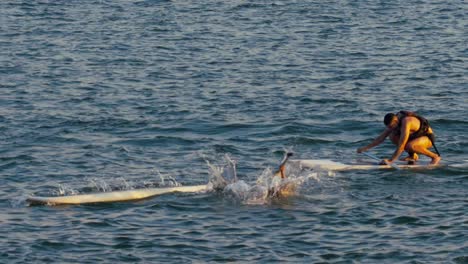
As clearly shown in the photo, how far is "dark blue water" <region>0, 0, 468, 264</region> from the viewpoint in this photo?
18.1 metres

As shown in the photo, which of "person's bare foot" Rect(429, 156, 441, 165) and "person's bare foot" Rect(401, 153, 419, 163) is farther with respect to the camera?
"person's bare foot" Rect(401, 153, 419, 163)

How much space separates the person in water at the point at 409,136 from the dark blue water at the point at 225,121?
52 centimetres

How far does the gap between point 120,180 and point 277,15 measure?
67.5 ft

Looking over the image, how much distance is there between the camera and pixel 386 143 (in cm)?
2486

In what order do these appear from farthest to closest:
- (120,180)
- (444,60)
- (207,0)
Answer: (207,0) → (444,60) → (120,180)

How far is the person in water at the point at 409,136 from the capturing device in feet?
74.1

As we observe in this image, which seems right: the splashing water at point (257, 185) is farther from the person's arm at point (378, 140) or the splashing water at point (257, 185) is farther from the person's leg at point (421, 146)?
the person's leg at point (421, 146)

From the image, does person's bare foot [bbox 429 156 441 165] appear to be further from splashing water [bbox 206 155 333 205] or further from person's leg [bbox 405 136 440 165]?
splashing water [bbox 206 155 333 205]

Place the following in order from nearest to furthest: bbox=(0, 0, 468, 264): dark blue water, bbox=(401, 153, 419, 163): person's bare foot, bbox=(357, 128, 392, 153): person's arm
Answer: bbox=(0, 0, 468, 264): dark blue water → bbox=(357, 128, 392, 153): person's arm → bbox=(401, 153, 419, 163): person's bare foot

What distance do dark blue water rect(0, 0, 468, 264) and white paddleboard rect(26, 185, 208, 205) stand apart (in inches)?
8.4

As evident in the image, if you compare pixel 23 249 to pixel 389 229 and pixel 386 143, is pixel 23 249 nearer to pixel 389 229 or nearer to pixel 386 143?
pixel 389 229

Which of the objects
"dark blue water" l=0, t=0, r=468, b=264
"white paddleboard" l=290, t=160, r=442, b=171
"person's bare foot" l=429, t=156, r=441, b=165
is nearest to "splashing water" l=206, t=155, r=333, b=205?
"dark blue water" l=0, t=0, r=468, b=264

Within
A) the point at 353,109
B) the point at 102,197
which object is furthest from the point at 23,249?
the point at 353,109

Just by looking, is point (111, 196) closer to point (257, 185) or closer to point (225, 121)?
point (257, 185)
